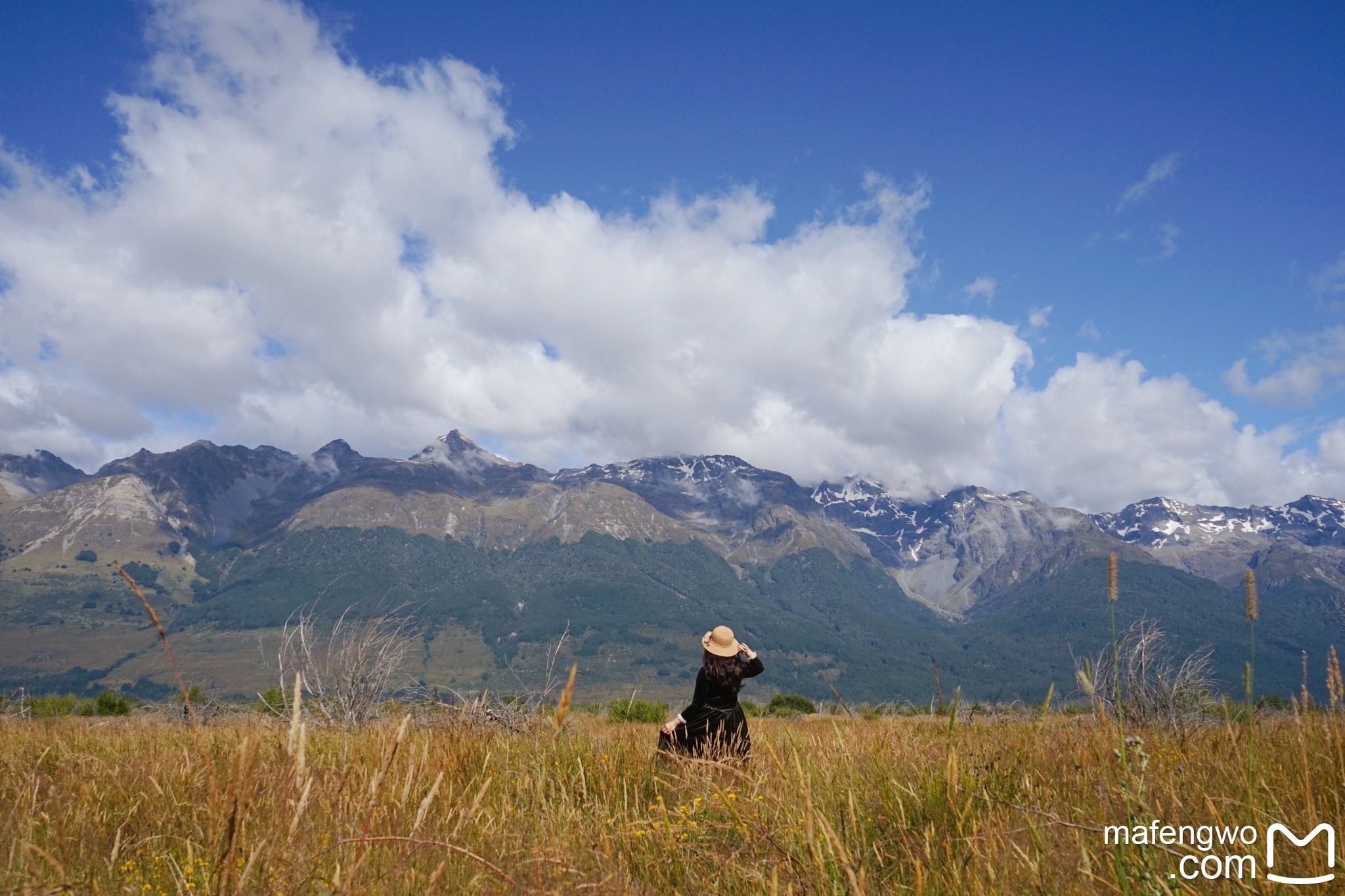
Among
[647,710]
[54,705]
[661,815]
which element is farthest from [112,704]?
[661,815]

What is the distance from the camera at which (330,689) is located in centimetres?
1244

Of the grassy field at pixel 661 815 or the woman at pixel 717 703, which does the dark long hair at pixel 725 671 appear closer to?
the woman at pixel 717 703

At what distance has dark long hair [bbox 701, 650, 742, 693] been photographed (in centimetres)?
692

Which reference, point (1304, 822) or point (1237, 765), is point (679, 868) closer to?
point (1304, 822)

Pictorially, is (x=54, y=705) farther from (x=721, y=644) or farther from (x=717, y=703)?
(x=717, y=703)

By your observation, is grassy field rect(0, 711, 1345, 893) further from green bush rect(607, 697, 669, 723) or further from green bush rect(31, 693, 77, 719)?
green bush rect(31, 693, 77, 719)

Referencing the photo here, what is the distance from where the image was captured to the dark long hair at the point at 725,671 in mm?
6918

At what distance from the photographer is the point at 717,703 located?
695cm

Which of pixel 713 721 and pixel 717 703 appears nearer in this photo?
pixel 713 721

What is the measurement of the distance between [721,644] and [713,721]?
0.94 meters

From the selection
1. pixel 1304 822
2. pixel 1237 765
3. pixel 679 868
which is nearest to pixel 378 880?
pixel 679 868

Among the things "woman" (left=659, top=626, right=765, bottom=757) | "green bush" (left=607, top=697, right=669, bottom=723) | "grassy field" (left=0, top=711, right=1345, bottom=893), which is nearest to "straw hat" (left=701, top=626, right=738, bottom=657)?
"woman" (left=659, top=626, right=765, bottom=757)

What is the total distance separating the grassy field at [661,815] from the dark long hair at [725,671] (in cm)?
141

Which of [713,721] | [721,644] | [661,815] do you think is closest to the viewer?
[661,815]
